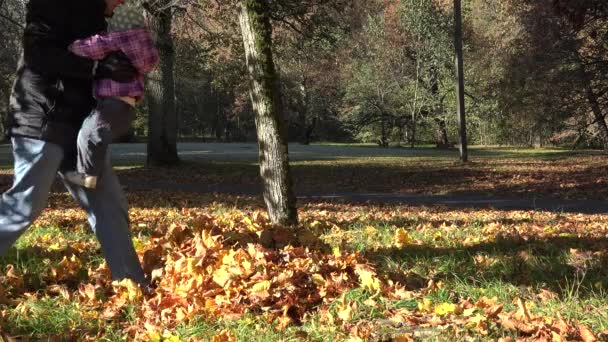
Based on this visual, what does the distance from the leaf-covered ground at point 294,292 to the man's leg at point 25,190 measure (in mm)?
421

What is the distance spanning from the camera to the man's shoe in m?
3.18

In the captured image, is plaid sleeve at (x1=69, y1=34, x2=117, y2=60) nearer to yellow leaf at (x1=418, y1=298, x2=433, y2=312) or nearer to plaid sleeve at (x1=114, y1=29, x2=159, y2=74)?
plaid sleeve at (x1=114, y1=29, x2=159, y2=74)

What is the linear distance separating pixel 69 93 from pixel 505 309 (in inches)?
96.8

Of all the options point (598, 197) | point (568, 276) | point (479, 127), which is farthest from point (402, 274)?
point (479, 127)

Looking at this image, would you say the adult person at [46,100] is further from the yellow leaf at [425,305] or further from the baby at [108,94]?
the yellow leaf at [425,305]

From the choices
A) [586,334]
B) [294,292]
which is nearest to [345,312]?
[294,292]

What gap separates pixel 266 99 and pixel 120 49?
7.42ft

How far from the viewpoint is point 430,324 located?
9.66ft

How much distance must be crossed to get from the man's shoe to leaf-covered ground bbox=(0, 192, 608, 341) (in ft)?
1.96

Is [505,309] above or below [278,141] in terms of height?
below

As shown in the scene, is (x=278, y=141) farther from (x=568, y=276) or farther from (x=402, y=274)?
(x=568, y=276)

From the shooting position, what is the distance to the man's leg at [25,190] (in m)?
3.09

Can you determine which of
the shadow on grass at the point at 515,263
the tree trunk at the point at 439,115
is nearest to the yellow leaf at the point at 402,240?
the shadow on grass at the point at 515,263

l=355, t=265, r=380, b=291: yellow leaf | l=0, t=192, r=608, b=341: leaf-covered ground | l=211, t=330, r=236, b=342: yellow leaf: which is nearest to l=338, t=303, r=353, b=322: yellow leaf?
l=0, t=192, r=608, b=341: leaf-covered ground
